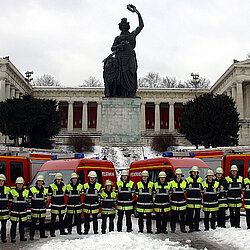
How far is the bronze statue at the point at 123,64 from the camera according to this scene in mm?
23994

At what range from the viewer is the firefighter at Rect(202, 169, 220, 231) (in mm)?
10167

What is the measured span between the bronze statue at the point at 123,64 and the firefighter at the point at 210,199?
14595mm

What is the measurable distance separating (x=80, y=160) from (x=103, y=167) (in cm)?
140

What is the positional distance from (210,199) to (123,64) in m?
15.3

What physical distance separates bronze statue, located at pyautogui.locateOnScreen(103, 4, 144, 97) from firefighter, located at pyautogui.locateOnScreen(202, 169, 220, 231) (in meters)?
14.6

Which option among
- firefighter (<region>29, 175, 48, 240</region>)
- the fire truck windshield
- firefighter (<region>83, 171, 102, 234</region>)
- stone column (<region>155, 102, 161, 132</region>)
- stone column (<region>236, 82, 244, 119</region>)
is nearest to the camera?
firefighter (<region>29, 175, 48, 240</region>)

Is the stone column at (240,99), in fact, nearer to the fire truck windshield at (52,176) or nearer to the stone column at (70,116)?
the stone column at (70,116)

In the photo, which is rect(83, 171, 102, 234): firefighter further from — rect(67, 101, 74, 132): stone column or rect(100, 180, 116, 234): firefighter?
→ rect(67, 101, 74, 132): stone column

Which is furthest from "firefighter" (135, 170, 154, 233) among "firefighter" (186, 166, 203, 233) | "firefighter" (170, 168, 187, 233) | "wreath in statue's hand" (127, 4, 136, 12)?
"wreath in statue's hand" (127, 4, 136, 12)

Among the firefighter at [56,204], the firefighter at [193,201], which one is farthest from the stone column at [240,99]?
the firefighter at [56,204]

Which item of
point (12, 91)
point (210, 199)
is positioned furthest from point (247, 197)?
point (12, 91)

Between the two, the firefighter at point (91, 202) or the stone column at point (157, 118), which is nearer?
the firefighter at point (91, 202)

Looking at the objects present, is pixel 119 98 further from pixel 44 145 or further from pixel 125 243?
pixel 44 145

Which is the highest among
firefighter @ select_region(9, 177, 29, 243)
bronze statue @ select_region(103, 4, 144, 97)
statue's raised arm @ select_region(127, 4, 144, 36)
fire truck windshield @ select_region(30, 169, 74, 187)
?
statue's raised arm @ select_region(127, 4, 144, 36)
